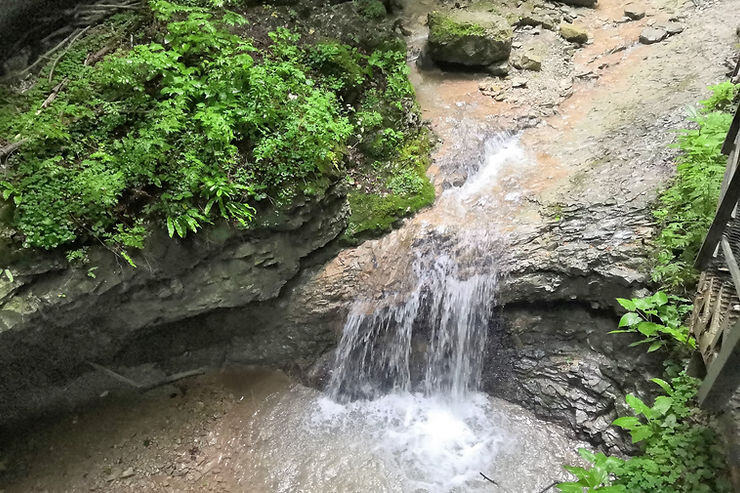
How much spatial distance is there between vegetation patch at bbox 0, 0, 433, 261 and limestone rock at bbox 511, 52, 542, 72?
403 centimetres

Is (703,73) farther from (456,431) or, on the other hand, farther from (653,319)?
(456,431)

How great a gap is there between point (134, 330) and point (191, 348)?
78 centimetres

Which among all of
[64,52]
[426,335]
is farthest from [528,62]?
[64,52]

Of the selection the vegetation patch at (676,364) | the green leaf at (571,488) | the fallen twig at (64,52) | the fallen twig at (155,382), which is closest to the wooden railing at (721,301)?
the vegetation patch at (676,364)

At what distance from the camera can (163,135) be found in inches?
193

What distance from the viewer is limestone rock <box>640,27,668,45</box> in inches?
324

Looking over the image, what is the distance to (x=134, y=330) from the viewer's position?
17.6 feet

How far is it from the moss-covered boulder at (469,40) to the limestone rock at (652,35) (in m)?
2.42

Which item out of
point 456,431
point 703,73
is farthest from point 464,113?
point 456,431

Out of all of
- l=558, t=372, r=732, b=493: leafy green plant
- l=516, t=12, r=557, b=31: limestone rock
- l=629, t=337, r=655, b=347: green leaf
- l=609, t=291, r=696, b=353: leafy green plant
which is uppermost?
l=516, t=12, r=557, b=31: limestone rock

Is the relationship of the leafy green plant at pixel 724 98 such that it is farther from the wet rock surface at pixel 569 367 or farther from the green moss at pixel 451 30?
the green moss at pixel 451 30

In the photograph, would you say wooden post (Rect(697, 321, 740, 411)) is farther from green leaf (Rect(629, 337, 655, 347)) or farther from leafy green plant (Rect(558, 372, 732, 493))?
green leaf (Rect(629, 337, 655, 347))

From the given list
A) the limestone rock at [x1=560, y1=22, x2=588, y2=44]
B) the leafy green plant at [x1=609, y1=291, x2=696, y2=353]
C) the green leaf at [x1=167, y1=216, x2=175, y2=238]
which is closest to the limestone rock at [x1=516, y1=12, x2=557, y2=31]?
the limestone rock at [x1=560, y1=22, x2=588, y2=44]

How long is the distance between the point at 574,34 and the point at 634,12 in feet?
4.53
